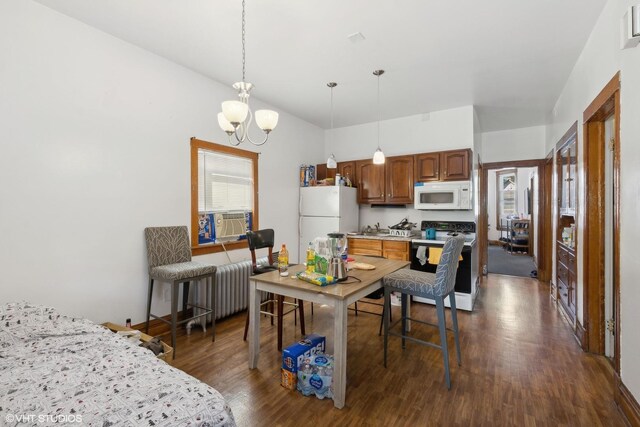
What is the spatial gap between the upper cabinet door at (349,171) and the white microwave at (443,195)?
106cm

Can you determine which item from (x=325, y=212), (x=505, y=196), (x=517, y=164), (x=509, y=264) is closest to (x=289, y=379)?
(x=325, y=212)

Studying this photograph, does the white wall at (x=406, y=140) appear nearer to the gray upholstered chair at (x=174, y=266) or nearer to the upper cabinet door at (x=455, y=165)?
the upper cabinet door at (x=455, y=165)

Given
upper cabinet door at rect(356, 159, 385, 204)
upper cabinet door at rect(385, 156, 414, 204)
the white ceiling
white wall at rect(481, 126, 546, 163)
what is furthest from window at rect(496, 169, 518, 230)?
upper cabinet door at rect(356, 159, 385, 204)

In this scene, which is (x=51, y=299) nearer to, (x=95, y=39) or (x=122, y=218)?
(x=122, y=218)

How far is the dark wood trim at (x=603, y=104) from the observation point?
2045 millimetres

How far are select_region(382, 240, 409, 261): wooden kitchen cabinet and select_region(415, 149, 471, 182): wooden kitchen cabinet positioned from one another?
1054 mm

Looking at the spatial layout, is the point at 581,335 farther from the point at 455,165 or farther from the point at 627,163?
the point at 455,165

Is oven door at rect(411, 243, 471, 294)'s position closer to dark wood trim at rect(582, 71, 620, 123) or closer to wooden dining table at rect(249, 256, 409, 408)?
wooden dining table at rect(249, 256, 409, 408)

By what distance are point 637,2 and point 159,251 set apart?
13.2ft

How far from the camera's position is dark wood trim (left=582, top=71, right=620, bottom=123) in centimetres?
204

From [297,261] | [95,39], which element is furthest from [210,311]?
[95,39]

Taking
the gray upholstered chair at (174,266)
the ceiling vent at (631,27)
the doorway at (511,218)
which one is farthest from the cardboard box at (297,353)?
the doorway at (511,218)

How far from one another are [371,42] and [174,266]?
9.28 feet

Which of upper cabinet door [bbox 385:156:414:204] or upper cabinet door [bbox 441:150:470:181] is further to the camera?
upper cabinet door [bbox 385:156:414:204]
